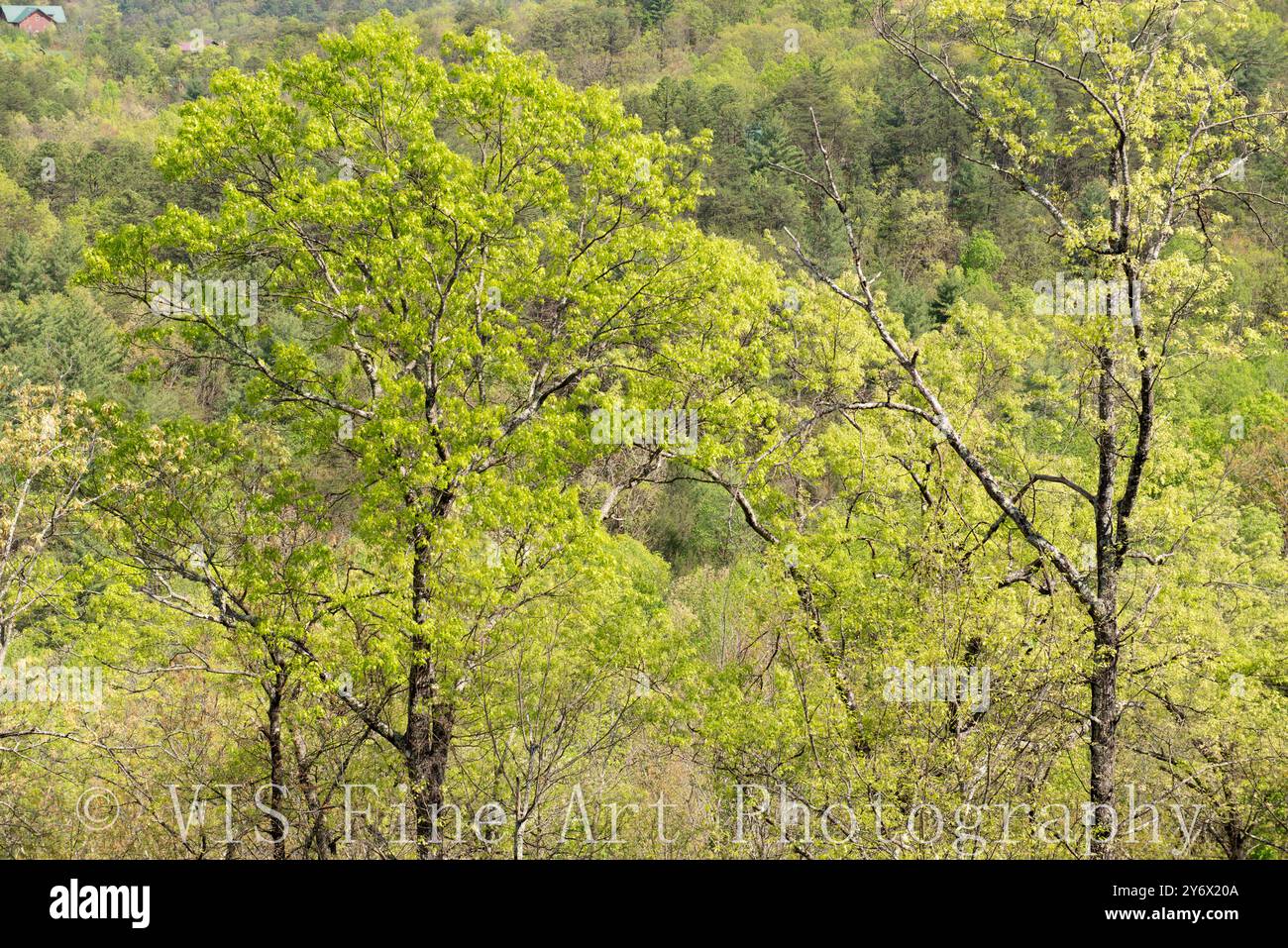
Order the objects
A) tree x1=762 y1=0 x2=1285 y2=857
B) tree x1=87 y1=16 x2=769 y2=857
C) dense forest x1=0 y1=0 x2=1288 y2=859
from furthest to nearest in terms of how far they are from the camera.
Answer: tree x1=87 y1=16 x2=769 y2=857 < dense forest x1=0 y1=0 x2=1288 y2=859 < tree x1=762 y1=0 x2=1285 y2=857

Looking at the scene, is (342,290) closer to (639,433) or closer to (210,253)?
(210,253)

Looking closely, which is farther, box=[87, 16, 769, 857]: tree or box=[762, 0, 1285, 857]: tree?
box=[87, 16, 769, 857]: tree

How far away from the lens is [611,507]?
1453 centimetres

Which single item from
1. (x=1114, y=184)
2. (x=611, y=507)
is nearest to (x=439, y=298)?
(x=611, y=507)

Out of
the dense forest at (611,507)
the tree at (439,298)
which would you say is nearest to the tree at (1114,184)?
the dense forest at (611,507)

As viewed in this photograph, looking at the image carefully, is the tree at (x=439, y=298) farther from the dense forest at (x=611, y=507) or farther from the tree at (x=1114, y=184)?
the tree at (x=1114, y=184)

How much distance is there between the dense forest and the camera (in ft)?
31.4

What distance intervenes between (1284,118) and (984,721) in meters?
5.81

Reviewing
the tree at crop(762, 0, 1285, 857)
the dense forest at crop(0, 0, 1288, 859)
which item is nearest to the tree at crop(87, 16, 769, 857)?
the dense forest at crop(0, 0, 1288, 859)

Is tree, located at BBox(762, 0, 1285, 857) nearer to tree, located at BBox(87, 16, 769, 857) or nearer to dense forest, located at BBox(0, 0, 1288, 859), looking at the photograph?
dense forest, located at BBox(0, 0, 1288, 859)

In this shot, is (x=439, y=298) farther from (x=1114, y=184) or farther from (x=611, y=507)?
(x=1114, y=184)

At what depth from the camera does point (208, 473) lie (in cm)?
1313

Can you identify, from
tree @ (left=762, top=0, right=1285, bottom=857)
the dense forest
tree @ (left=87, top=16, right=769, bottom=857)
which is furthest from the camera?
tree @ (left=87, top=16, right=769, bottom=857)

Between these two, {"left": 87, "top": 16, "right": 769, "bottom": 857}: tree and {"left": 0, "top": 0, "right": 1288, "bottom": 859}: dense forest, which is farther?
{"left": 87, "top": 16, "right": 769, "bottom": 857}: tree
